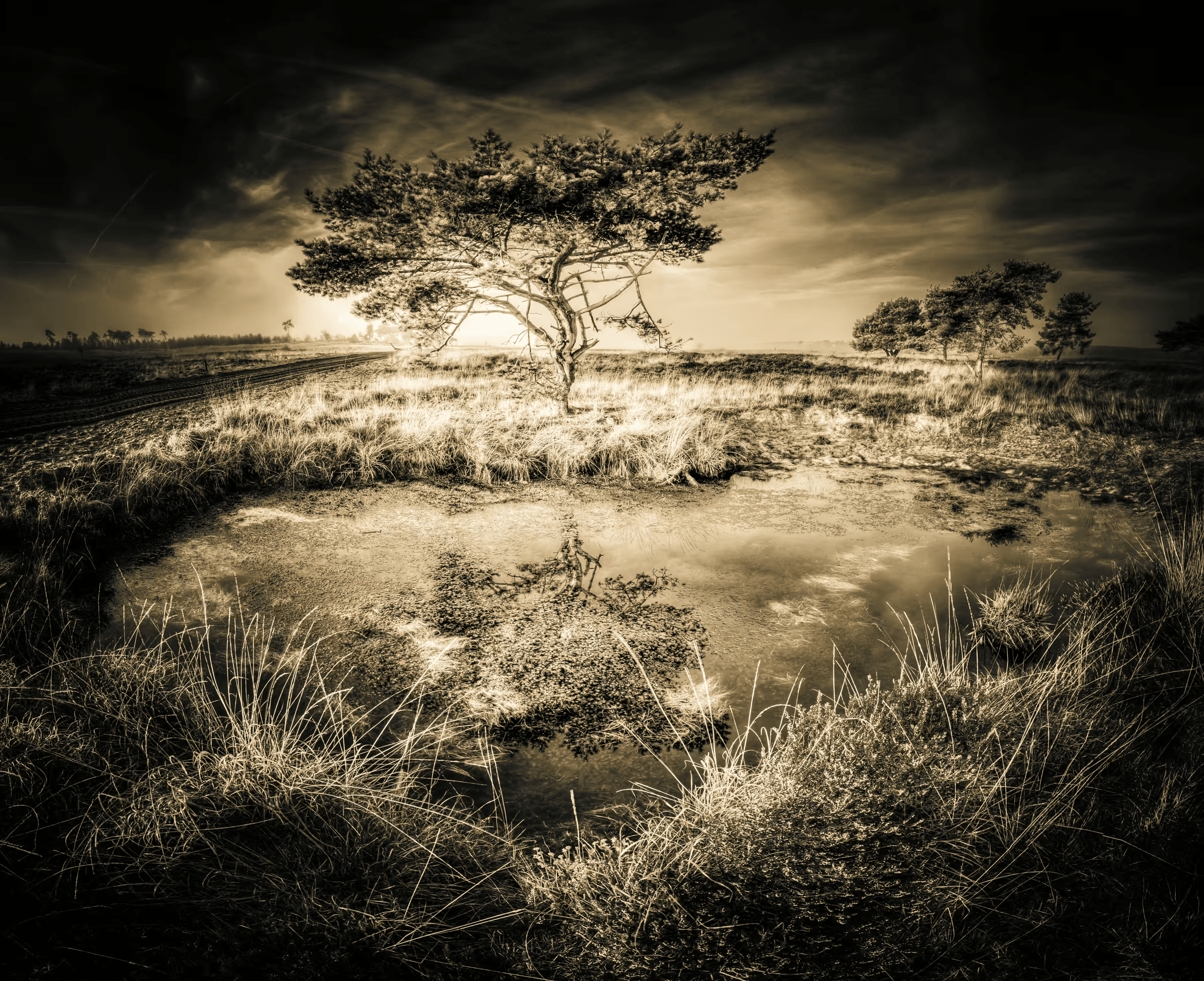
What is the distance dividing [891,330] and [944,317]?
1929 centimetres

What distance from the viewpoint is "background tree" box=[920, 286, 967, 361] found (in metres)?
24.8

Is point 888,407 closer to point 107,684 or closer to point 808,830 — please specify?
point 808,830

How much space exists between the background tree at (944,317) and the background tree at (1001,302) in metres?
0.79

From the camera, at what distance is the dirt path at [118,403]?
918 cm

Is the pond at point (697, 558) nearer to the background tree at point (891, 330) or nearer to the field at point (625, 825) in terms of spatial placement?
the field at point (625, 825)

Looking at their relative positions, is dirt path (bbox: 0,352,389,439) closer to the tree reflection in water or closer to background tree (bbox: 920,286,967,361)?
the tree reflection in water

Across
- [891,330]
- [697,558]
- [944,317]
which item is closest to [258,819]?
[697,558]

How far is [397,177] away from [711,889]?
371 inches

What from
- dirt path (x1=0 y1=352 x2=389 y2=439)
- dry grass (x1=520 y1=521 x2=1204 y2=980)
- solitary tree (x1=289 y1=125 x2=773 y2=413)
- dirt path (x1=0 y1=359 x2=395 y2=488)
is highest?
solitary tree (x1=289 y1=125 x2=773 y2=413)

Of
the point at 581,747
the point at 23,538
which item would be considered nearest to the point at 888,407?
the point at 581,747

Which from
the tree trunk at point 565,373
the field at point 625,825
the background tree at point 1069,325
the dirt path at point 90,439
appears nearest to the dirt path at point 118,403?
the dirt path at point 90,439

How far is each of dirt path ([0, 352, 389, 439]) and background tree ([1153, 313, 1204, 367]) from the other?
65521 millimetres

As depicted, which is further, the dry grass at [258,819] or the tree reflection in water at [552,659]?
the tree reflection in water at [552,659]

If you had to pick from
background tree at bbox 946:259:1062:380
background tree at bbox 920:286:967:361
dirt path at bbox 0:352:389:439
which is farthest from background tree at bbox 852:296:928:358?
dirt path at bbox 0:352:389:439
